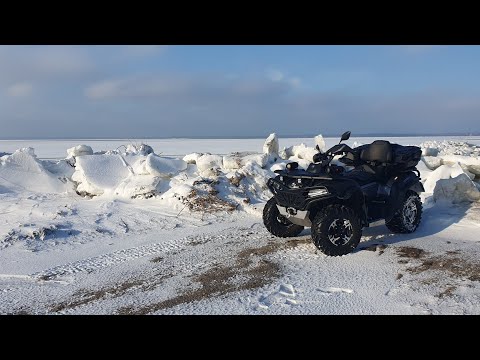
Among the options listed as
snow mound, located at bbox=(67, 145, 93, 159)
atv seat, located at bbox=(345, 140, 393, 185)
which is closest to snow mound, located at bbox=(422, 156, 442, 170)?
atv seat, located at bbox=(345, 140, 393, 185)

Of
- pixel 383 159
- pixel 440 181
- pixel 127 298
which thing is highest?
pixel 383 159

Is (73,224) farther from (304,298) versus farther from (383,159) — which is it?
(383,159)

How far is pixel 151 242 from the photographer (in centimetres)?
646

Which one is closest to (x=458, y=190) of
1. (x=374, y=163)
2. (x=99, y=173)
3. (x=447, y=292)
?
(x=374, y=163)

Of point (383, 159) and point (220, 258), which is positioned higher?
point (383, 159)

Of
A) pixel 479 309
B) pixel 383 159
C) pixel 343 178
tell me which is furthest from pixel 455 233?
pixel 479 309

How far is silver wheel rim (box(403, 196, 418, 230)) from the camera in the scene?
6.49 meters

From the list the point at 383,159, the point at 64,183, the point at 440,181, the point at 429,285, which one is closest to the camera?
the point at 429,285

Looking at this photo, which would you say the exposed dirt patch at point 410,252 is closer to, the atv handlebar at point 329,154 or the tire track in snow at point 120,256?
the atv handlebar at point 329,154

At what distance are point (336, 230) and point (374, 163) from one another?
165cm

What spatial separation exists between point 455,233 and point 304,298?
370cm

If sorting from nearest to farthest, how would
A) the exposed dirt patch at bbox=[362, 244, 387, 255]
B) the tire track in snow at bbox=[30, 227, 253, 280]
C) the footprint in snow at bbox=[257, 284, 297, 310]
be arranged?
the footprint in snow at bbox=[257, 284, 297, 310] → the tire track in snow at bbox=[30, 227, 253, 280] → the exposed dirt patch at bbox=[362, 244, 387, 255]

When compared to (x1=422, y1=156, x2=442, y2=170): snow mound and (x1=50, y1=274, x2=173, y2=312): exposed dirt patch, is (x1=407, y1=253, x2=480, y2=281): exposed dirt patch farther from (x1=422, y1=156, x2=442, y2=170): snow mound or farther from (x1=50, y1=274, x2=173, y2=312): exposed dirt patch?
(x1=422, y1=156, x2=442, y2=170): snow mound

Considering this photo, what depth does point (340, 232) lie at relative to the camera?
5.43m
